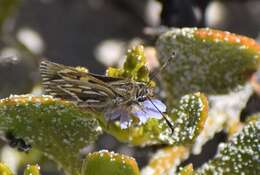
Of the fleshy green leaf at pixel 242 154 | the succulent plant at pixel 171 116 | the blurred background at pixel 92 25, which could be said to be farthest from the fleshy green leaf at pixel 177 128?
the blurred background at pixel 92 25

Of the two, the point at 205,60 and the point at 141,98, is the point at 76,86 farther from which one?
the point at 205,60

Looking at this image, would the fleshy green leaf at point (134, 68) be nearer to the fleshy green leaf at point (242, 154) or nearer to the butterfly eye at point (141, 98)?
the butterfly eye at point (141, 98)

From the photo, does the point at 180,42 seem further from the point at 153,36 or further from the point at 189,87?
the point at 153,36

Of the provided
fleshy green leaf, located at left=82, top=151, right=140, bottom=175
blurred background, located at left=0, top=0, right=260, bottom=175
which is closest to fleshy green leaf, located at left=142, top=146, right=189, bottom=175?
fleshy green leaf, located at left=82, top=151, right=140, bottom=175

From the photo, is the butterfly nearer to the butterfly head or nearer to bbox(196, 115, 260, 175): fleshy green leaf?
the butterfly head

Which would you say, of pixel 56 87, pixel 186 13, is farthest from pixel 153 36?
pixel 56 87

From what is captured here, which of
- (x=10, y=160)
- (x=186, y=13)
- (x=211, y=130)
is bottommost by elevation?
(x=10, y=160)
